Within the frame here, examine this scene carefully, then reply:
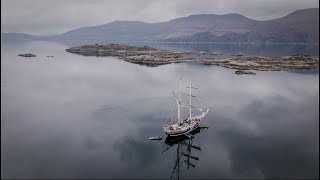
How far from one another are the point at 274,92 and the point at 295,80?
2349 cm

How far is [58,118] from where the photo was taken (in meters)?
68.1

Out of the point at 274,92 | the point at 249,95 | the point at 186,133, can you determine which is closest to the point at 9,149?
the point at 186,133

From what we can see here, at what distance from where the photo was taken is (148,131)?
60.0 meters

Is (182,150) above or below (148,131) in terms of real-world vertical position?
below

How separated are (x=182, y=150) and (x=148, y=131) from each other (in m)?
9.05

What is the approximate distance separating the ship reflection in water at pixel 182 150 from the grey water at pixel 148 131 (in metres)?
0.37

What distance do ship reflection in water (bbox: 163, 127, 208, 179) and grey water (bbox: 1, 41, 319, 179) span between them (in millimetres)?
365

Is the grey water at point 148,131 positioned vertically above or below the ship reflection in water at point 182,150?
above

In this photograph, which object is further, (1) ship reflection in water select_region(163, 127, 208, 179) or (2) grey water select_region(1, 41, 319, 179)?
(1) ship reflection in water select_region(163, 127, 208, 179)

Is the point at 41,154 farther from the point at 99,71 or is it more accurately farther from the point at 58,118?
the point at 99,71

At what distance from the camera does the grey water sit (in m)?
45.0

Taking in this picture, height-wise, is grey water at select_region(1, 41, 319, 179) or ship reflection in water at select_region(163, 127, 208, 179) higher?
grey water at select_region(1, 41, 319, 179)

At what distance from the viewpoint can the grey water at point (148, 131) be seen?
44969mm

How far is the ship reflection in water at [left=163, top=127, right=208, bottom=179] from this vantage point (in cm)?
4716
